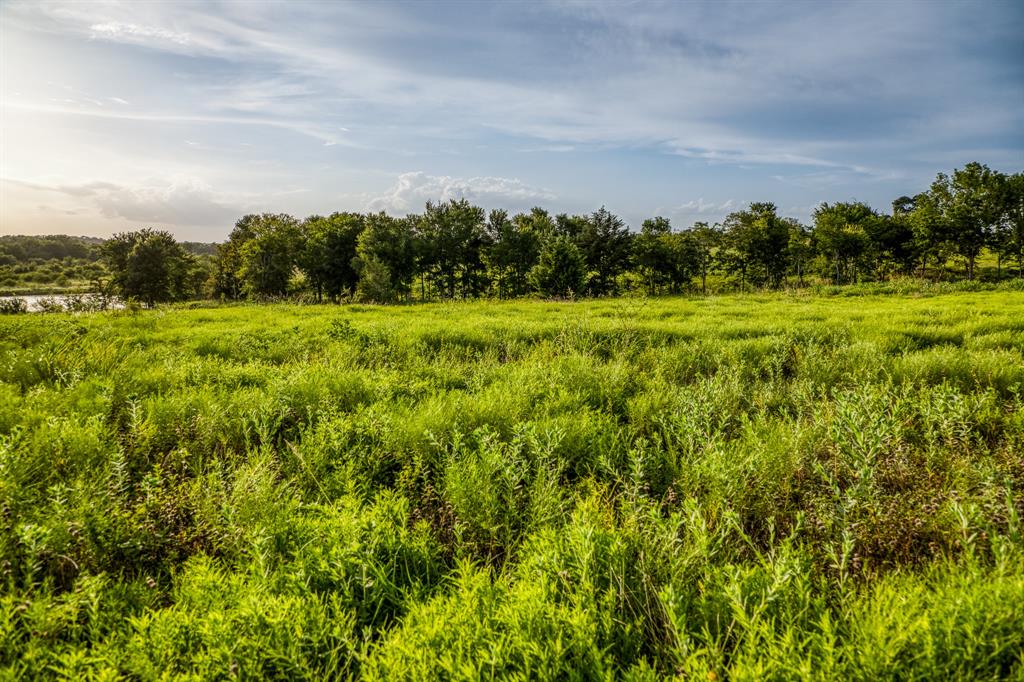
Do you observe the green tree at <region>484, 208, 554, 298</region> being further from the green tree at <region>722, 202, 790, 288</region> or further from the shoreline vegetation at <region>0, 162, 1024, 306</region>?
the green tree at <region>722, 202, 790, 288</region>

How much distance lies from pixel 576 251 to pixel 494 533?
51107 mm

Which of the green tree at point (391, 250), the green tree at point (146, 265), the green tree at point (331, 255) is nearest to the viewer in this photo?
the green tree at point (391, 250)

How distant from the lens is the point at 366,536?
2797 millimetres

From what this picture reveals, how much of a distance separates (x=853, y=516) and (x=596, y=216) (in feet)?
230

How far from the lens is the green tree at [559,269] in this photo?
51281mm

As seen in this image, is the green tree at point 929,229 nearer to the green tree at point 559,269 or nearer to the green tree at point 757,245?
the green tree at point 757,245

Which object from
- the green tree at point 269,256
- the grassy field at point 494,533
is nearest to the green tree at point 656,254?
the green tree at point 269,256

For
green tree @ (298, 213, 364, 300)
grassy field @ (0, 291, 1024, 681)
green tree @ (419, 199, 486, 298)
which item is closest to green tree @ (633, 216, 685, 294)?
green tree @ (419, 199, 486, 298)

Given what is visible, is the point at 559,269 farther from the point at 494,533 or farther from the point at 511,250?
the point at 494,533

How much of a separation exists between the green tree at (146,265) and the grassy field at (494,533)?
68.3 metres

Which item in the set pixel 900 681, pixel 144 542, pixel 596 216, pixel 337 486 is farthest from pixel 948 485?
pixel 596 216

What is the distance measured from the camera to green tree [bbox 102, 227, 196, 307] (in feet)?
193

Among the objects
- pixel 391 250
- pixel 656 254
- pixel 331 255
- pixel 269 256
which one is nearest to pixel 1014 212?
pixel 656 254

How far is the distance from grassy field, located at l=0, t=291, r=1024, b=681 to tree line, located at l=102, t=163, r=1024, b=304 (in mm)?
46848
